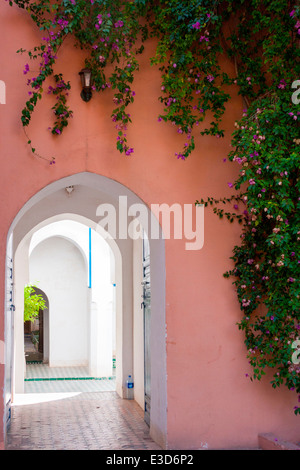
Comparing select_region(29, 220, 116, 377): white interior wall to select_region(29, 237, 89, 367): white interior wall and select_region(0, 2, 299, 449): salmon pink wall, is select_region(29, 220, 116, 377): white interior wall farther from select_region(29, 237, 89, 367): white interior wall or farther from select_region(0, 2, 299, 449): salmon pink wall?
select_region(0, 2, 299, 449): salmon pink wall

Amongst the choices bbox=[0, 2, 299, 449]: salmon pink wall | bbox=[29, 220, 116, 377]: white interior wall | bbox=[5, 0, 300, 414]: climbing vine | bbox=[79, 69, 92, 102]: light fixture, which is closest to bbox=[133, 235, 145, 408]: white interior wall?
bbox=[0, 2, 299, 449]: salmon pink wall

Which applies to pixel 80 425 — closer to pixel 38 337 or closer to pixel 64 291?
pixel 64 291

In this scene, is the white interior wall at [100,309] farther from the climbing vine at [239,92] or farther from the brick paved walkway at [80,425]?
the climbing vine at [239,92]

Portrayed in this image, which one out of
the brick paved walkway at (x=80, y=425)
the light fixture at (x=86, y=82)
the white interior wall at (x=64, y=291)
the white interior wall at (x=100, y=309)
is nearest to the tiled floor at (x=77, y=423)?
the brick paved walkway at (x=80, y=425)

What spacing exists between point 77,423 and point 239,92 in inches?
183

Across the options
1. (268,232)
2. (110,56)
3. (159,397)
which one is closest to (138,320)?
(159,397)

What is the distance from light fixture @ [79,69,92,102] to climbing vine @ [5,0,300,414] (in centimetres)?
8

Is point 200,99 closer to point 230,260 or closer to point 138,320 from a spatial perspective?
point 230,260

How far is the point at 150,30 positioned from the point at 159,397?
393cm

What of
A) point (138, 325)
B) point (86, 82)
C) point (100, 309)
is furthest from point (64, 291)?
point (86, 82)

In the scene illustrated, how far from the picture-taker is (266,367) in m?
6.00

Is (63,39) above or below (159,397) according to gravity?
above

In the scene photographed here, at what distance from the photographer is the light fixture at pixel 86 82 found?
5863 millimetres

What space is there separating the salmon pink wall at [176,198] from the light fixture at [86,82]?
85 millimetres
